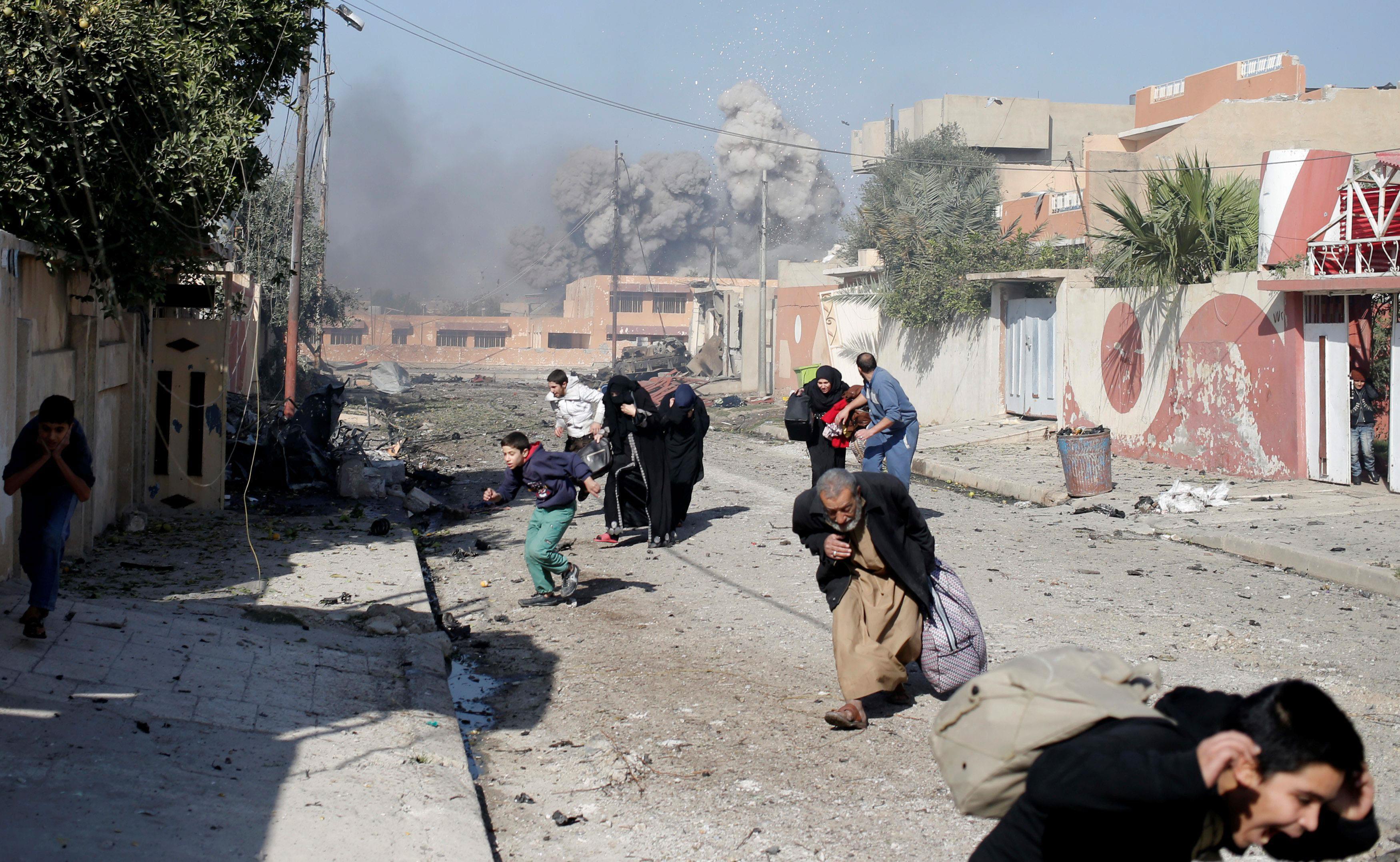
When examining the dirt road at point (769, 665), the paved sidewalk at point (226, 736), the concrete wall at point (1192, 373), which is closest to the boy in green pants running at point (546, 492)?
the dirt road at point (769, 665)

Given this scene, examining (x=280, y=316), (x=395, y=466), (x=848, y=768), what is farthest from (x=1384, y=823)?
(x=280, y=316)

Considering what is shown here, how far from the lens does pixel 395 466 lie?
1460cm

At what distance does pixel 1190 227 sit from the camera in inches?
588

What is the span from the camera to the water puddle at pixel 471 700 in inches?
215

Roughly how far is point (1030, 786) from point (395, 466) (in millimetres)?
13423

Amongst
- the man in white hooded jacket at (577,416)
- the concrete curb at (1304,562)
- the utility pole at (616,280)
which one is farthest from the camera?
the utility pole at (616,280)

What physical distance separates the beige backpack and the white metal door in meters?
12.2

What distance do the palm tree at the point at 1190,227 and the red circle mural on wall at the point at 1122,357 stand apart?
898mm

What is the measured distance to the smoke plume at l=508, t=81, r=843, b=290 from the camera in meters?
95.8

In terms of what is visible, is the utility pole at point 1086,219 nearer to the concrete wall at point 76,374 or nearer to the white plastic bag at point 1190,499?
the white plastic bag at point 1190,499

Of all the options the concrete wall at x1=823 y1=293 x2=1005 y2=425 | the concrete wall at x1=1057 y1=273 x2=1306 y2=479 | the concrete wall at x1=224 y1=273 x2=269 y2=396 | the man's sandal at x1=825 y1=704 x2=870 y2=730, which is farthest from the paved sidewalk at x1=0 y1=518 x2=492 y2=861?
the concrete wall at x1=224 y1=273 x2=269 y2=396

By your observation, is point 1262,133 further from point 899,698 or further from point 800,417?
point 899,698

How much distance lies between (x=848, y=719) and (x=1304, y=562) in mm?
5779

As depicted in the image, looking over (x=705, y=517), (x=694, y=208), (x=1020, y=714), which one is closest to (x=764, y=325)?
(x=705, y=517)
